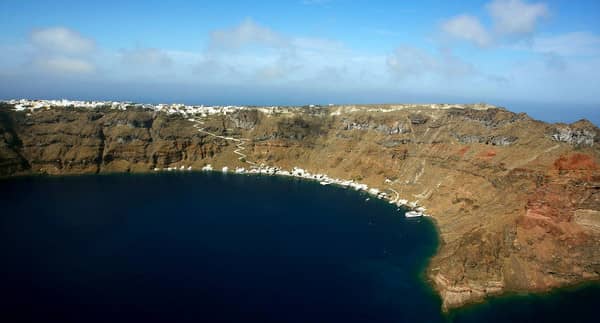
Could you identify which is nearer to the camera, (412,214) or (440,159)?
(412,214)

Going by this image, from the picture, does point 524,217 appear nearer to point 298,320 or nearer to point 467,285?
point 467,285

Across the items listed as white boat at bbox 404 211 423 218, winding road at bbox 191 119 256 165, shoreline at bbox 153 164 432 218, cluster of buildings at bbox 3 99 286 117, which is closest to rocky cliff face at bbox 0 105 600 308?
winding road at bbox 191 119 256 165

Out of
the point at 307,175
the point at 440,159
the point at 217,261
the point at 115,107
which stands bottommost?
the point at 217,261

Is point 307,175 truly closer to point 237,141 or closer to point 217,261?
point 237,141

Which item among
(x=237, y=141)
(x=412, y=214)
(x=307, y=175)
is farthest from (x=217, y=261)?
(x=237, y=141)

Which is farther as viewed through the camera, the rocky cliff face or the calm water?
the rocky cliff face

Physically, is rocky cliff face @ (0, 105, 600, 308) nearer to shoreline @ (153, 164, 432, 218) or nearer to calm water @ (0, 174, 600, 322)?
shoreline @ (153, 164, 432, 218)

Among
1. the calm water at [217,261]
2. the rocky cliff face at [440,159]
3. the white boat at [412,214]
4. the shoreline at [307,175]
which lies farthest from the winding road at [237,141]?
the white boat at [412,214]
